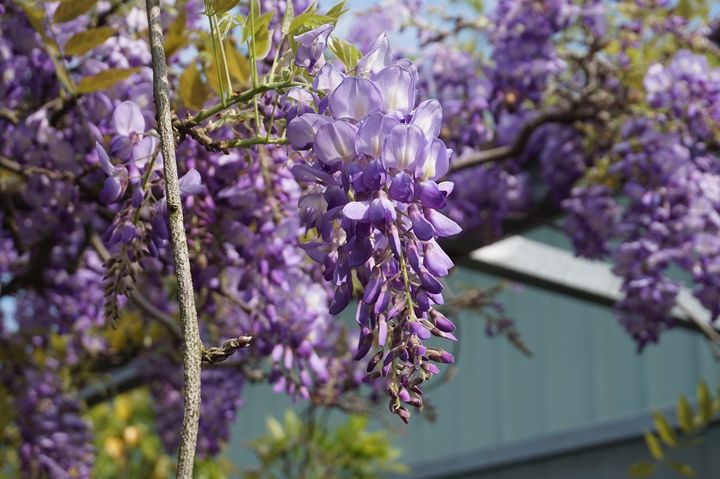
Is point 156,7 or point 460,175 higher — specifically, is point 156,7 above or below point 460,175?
above

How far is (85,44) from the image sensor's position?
58.4 inches

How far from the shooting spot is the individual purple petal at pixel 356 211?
85cm

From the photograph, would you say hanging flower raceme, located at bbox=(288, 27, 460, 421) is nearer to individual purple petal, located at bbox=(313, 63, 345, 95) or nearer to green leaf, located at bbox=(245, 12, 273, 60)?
individual purple petal, located at bbox=(313, 63, 345, 95)

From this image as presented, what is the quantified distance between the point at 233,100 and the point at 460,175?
6.51ft

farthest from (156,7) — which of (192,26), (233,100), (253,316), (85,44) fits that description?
(192,26)

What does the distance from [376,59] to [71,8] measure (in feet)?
1.93

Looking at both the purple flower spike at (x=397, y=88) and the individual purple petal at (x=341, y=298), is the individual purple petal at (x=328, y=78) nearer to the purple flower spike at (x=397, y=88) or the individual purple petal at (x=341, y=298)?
the purple flower spike at (x=397, y=88)

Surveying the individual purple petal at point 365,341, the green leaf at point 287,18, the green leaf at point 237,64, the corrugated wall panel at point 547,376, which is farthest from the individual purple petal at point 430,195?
the corrugated wall panel at point 547,376

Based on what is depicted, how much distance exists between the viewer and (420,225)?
867 mm

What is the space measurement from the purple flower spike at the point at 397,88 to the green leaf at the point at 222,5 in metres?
0.16

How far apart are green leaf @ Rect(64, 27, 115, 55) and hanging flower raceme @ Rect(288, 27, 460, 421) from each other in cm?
63

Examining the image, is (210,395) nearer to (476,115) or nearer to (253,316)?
(476,115)

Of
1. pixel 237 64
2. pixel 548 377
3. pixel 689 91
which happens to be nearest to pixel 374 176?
pixel 237 64

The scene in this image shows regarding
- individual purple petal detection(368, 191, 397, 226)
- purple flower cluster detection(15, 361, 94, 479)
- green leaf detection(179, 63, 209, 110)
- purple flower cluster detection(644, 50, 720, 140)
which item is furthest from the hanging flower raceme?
purple flower cluster detection(15, 361, 94, 479)
